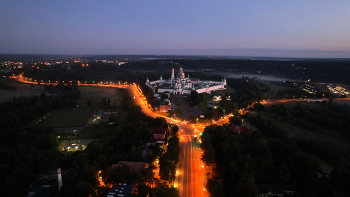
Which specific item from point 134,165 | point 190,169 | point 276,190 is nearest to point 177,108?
point 190,169

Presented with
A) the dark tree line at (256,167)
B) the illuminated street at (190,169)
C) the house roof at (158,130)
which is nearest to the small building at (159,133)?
the house roof at (158,130)

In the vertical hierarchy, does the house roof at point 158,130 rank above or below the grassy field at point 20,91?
below

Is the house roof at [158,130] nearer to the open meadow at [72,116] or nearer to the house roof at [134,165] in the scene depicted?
the house roof at [134,165]

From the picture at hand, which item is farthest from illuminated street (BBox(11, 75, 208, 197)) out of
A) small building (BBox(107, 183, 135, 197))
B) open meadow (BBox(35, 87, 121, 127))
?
open meadow (BBox(35, 87, 121, 127))

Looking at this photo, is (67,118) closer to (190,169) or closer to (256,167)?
(190,169)

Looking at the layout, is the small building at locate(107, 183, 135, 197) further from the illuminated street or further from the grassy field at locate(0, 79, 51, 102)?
the grassy field at locate(0, 79, 51, 102)

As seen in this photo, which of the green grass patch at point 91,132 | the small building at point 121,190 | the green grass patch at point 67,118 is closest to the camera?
the small building at point 121,190

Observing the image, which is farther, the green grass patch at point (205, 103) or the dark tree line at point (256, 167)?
the green grass patch at point (205, 103)
